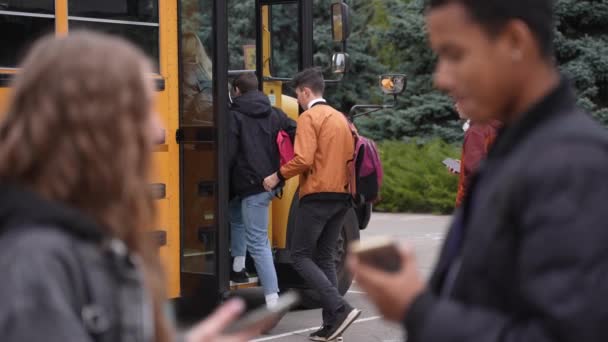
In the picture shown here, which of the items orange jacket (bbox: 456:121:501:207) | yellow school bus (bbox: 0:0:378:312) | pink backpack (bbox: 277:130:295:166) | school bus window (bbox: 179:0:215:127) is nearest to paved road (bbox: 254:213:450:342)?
yellow school bus (bbox: 0:0:378:312)

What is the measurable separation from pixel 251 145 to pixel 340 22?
1.27m

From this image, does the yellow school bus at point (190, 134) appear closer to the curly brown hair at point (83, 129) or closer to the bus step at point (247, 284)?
the bus step at point (247, 284)

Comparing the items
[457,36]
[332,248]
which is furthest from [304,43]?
[457,36]

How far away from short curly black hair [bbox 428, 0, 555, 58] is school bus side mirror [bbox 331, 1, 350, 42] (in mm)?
6338

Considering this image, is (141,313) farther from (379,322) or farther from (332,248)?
(379,322)

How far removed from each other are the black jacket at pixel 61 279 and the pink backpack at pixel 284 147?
5725mm

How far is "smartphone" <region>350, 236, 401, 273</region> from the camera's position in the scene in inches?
69.5

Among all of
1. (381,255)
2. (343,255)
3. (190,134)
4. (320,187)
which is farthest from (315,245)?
(381,255)

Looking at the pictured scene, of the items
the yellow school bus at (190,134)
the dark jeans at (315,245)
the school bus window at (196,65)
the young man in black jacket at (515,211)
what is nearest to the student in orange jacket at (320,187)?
the dark jeans at (315,245)

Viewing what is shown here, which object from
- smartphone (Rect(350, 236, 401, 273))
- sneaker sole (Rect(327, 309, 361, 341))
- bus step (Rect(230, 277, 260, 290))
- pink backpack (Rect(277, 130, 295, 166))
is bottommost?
sneaker sole (Rect(327, 309, 361, 341))

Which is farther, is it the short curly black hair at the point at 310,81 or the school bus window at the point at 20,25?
the short curly black hair at the point at 310,81

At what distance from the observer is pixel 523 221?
5.45ft

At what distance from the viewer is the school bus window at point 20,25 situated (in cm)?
580

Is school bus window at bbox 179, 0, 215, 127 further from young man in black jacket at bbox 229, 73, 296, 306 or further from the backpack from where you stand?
the backpack
